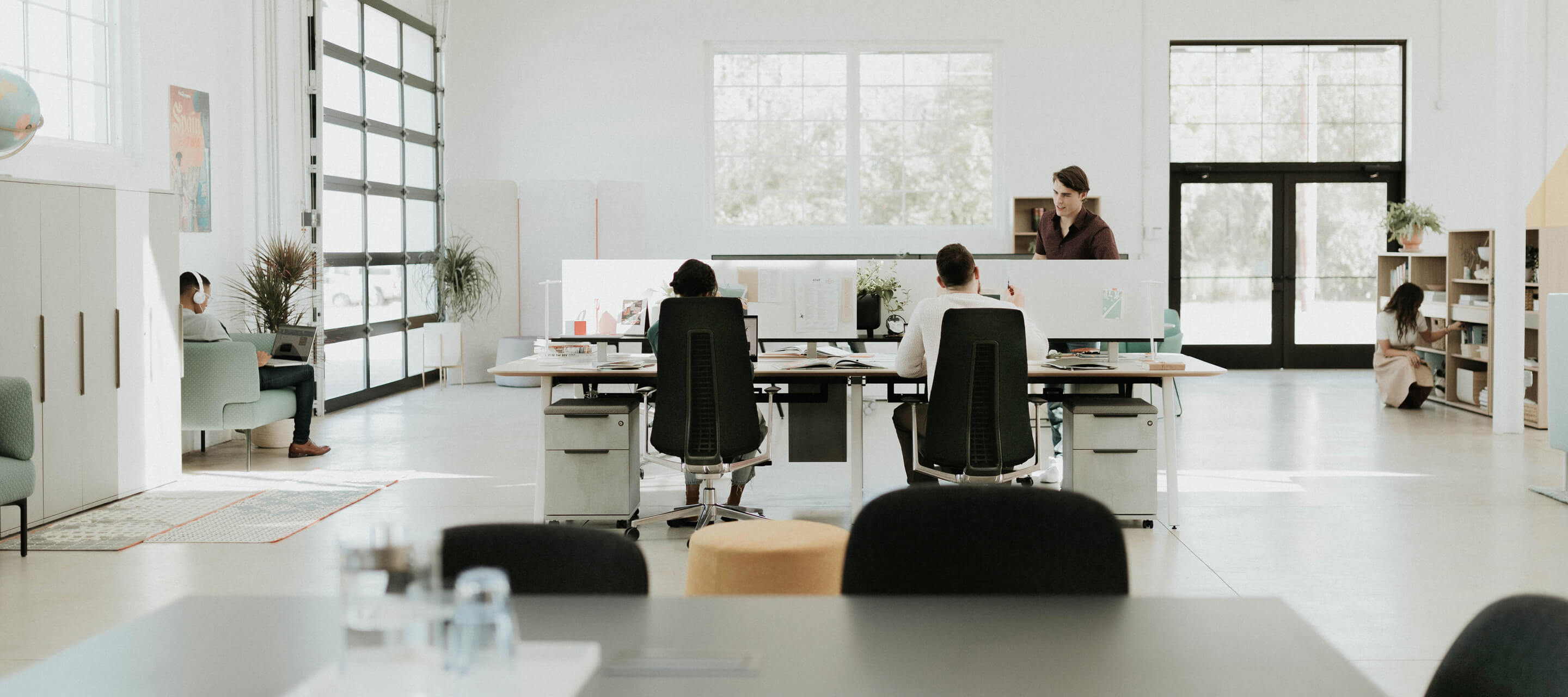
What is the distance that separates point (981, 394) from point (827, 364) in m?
1.11

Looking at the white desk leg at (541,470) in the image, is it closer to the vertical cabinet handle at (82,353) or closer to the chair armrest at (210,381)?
the vertical cabinet handle at (82,353)

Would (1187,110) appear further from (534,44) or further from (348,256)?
(348,256)

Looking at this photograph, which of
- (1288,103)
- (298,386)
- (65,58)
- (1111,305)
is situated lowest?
(298,386)

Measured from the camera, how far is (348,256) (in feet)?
30.8

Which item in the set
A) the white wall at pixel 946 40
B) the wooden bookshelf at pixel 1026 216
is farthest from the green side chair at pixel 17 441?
the wooden bookshelf at pixel 1026 216

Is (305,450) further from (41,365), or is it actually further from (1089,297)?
(1089,297)

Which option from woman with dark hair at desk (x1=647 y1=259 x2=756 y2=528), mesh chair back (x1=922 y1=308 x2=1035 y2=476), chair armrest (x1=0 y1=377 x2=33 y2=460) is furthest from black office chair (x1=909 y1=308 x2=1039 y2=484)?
chair armrest (x1=0 y1=377 x2=33 y2=460)

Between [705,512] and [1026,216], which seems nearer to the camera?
[705,512]

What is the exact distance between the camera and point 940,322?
468cm

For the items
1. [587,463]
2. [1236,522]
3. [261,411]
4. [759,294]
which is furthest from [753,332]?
[261,411]

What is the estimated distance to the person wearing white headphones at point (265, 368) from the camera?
658cm

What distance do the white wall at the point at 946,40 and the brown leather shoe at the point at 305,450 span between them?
5.00 m

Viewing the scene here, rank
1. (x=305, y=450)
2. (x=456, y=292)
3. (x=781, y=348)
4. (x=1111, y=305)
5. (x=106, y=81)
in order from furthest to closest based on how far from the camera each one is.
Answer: (x=456, y=292), (x=305, y=450), (x=106, y=81), (x=781, y=348), (x=1111, y=305)

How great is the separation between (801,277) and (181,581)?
2.86 m
